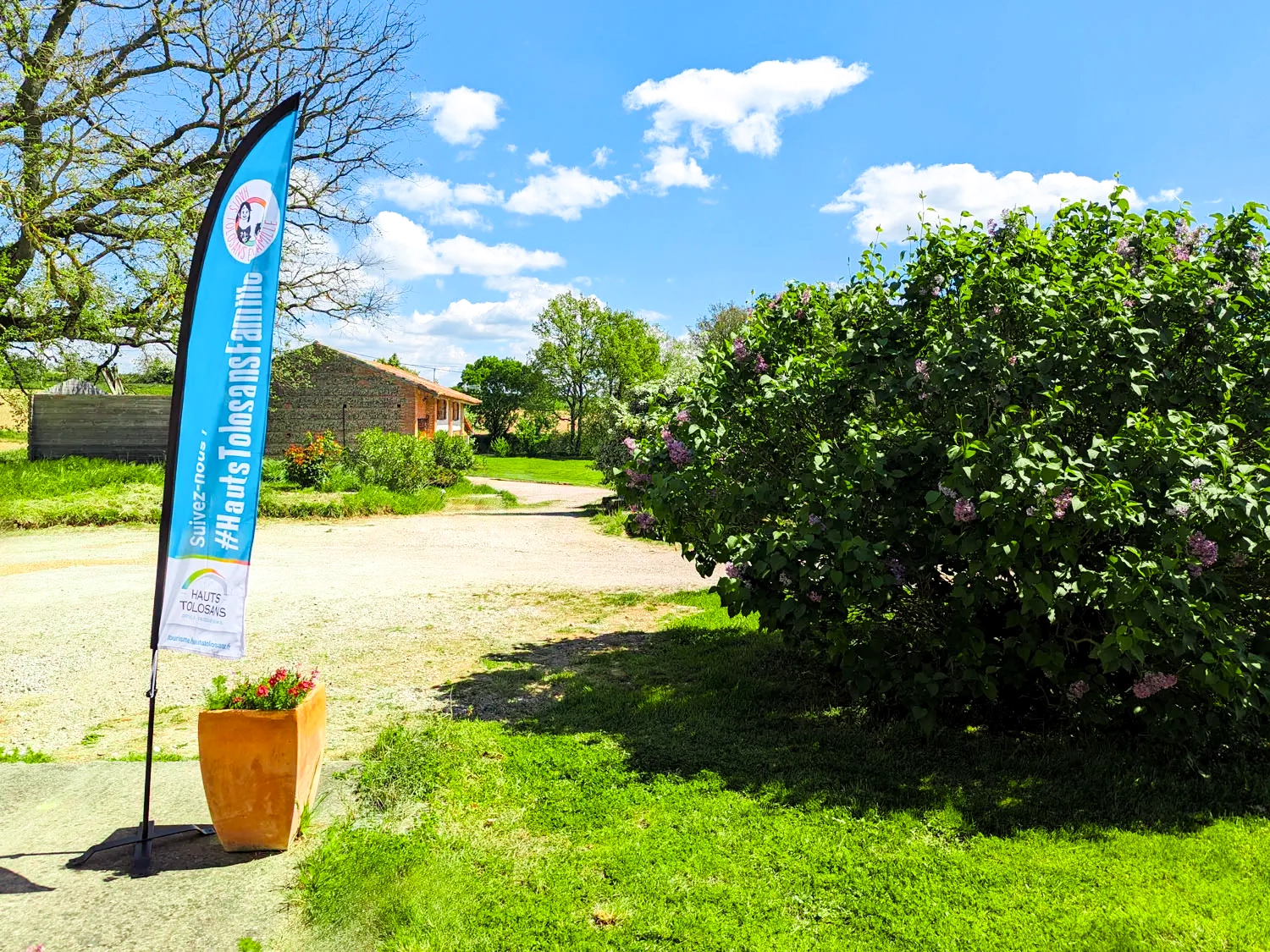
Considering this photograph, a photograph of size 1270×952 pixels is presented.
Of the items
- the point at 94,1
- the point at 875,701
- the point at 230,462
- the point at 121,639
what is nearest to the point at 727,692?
the point at 875,701

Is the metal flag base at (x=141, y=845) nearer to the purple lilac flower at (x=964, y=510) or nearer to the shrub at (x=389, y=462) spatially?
the purple lilac flower at (x=964, y=510)

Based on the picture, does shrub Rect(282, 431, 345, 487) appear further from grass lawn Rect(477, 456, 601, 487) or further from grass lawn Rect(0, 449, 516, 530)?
grass lawn Rect(477, 456, 601, 487)

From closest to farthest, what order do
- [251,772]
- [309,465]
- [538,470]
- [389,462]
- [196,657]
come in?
1. [251,772]
2. [196,657]
3. [389,462]
4. [309,465]
5. [538,470]

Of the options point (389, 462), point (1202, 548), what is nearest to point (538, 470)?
point (389, 462)

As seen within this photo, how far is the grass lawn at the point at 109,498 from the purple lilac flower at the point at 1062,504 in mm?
17010

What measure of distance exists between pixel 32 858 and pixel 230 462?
80.7 inches

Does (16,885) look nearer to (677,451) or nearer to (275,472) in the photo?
(677,451)

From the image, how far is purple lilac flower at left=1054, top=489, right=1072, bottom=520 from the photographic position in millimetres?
3791

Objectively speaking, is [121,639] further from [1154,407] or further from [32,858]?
[1154,407]

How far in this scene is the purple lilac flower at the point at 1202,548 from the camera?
376 cm

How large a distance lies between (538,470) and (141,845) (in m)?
41.5

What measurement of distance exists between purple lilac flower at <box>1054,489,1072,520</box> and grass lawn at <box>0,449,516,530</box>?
55.8 feet

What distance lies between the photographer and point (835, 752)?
4.94 metres

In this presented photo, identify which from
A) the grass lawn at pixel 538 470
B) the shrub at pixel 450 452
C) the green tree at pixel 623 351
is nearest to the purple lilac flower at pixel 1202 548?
the shrub at pixel 450 452
